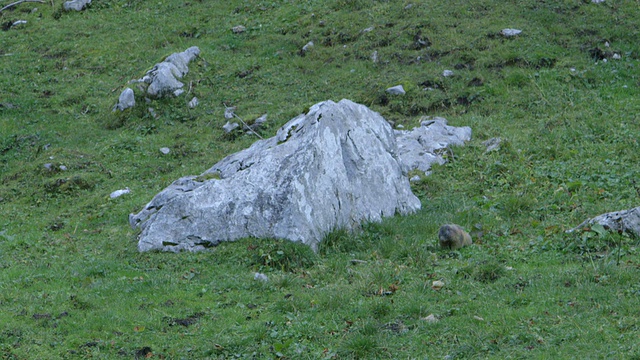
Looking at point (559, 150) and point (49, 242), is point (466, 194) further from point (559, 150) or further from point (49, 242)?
point (49, 242)

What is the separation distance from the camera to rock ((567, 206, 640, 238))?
9258mm

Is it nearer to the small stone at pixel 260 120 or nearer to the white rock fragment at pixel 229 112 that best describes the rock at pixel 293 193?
the small stone at pixel 260 120

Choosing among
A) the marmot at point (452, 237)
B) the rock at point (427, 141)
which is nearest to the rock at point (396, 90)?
the rock at point (427, 141)

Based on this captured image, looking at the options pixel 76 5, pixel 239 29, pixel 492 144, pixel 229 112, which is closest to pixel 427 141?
pixel 492 144

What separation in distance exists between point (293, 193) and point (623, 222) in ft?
14.8

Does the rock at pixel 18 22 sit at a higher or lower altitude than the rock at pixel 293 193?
lower

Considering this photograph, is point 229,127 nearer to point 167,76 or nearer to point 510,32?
point 167,76

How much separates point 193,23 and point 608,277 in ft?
57.6

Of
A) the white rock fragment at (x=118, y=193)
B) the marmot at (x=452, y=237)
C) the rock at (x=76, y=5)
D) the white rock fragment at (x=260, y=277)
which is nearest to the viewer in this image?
the white rock fragment at (x=260, y=277)

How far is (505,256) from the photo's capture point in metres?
9.50

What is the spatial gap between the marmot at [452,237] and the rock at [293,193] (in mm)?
1625

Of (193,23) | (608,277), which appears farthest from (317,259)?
(193,23)

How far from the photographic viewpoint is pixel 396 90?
17312mm

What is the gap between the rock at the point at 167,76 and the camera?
18.4 meters
